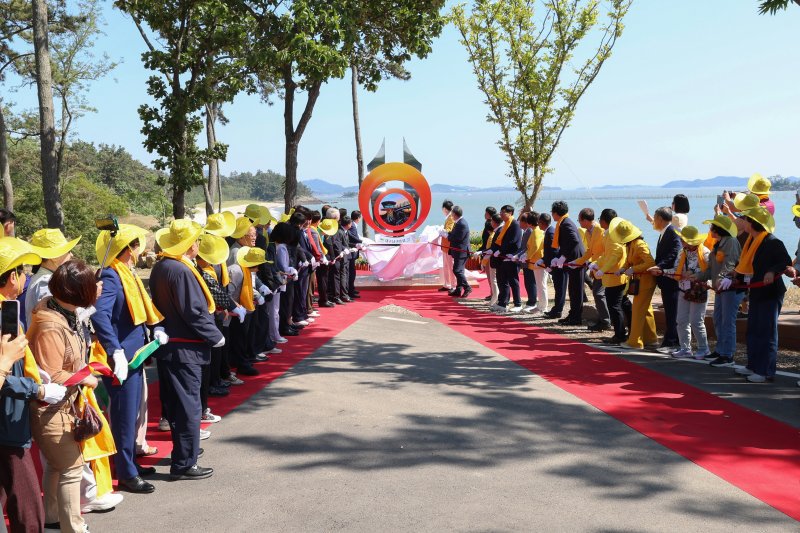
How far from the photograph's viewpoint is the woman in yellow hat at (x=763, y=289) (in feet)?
26.5

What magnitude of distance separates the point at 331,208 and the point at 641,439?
9.67 m

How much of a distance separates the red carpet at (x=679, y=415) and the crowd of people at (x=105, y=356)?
385 cm

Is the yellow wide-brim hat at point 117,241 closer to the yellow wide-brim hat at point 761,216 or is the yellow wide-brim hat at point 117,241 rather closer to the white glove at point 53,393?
the white glove at point 53,393

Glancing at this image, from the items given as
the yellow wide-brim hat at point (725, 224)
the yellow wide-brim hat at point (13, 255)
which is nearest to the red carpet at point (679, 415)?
the yellow wide-brim hat at point (725, 224)

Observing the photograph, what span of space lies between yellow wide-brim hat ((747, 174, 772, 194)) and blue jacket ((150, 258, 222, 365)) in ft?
26.1

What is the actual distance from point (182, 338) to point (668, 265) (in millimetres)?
6906

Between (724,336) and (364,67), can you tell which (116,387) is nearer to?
(724,336)

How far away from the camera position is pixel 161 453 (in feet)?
20.3

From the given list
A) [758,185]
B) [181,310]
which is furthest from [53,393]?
[758,185]

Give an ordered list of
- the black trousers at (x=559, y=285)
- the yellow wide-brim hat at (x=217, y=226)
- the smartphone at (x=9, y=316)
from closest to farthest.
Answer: the smartphone at (x=9, y=316) < the yellow wide-brim hat at (x=217, y=226) < the black trousers at (x=559, y=285)

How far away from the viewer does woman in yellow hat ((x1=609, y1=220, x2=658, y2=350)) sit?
33.4ft

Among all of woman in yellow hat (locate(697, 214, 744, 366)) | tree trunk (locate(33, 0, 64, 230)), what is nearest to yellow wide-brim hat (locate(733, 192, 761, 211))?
woman in yellow hat (locate(697, 214, 744, 366))

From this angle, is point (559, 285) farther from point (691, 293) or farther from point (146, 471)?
point (146, 471)

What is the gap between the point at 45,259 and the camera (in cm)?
569
